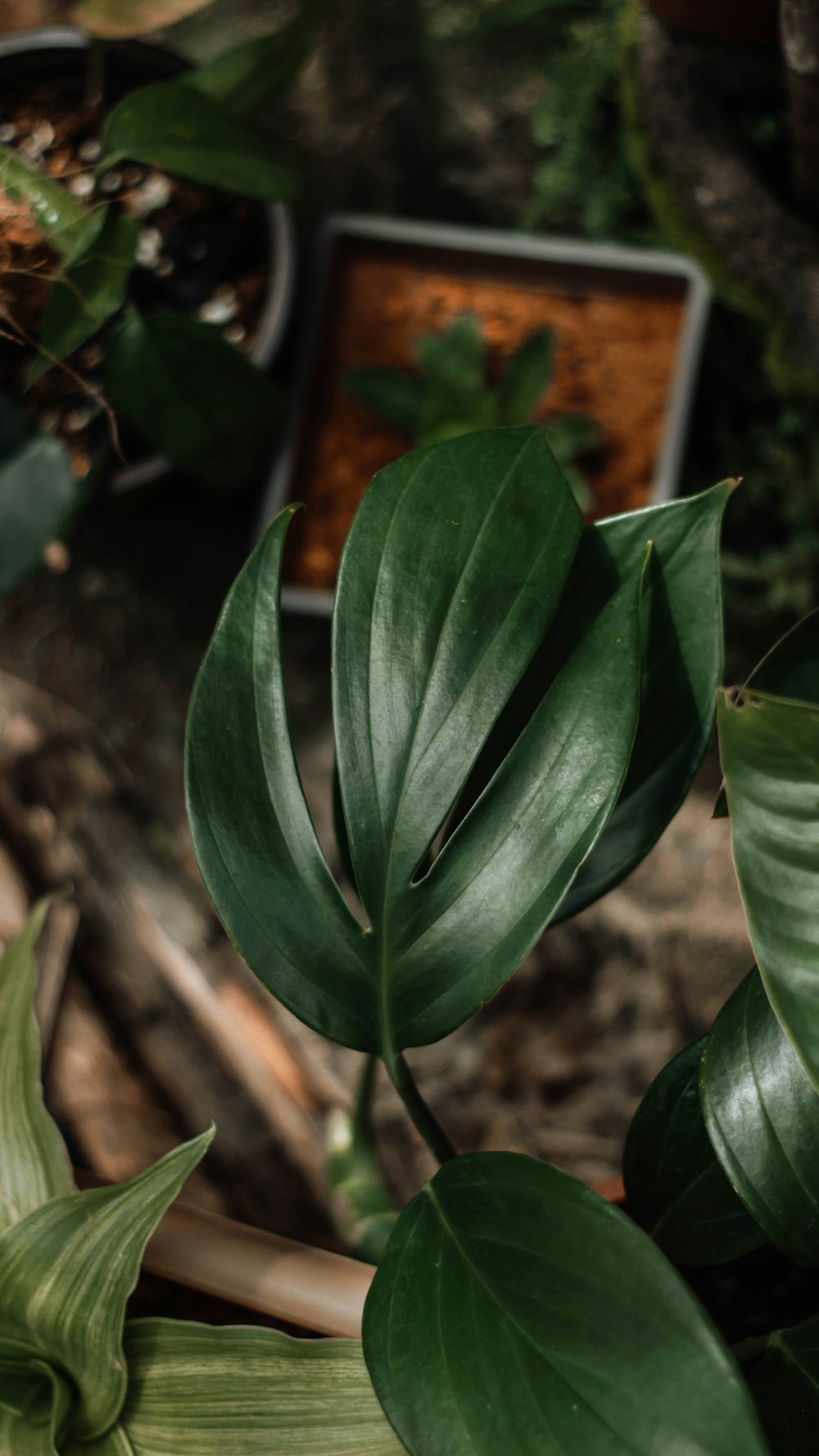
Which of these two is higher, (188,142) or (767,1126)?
(188,142)

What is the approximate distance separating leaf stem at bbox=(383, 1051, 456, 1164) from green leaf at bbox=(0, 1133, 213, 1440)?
0.33 ft

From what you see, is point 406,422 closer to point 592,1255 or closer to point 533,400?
point 533,400

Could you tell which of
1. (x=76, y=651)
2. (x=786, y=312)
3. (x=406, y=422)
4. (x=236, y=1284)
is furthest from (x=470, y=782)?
(x=76, y=651)

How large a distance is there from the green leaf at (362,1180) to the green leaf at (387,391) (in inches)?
24.7

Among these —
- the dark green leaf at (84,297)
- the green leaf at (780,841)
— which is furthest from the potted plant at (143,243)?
the green leaf at (780,841)

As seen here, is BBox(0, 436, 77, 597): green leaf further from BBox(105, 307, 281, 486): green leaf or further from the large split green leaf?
the large split green leaf

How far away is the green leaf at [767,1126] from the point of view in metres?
0.50

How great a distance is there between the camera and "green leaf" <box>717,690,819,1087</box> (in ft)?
1.40

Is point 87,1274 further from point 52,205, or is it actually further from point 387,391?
point 387,391

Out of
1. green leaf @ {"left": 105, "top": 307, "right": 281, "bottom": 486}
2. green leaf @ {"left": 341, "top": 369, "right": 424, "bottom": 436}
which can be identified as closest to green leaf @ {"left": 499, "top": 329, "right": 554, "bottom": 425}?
green leaf @ {"left": 341, "top": 369, "right": 424, "bottom": 436}

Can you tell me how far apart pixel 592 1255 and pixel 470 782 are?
22 cm

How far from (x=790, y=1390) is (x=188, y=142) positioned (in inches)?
32.4

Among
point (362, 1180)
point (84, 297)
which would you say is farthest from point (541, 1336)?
point (84, 297)

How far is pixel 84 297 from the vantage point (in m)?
0.73
